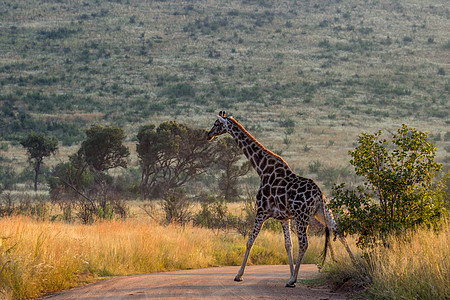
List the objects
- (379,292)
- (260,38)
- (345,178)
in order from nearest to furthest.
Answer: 1. (379,292)
2. (345,178)
3. (260,38)

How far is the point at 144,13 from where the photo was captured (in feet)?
306

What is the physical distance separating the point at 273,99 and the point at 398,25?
123 ft

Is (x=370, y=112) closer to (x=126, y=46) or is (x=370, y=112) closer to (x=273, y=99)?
(x=273, y=99)

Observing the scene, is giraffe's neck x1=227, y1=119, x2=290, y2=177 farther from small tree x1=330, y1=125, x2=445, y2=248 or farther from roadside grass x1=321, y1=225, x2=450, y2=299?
roadside grass x1=321, y1=225, x2=450, y2=299

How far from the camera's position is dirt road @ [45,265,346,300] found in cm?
891

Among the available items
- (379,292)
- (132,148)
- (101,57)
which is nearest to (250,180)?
(132,148)

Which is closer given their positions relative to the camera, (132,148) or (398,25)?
(132,148)

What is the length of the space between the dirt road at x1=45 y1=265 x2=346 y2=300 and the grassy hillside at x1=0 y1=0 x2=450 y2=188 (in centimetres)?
3251

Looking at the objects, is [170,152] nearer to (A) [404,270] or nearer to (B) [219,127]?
(B) [219,127]

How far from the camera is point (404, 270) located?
7.81m

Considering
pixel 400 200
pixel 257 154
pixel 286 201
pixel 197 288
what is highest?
pixel 257 154

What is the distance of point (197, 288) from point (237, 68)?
6843cm

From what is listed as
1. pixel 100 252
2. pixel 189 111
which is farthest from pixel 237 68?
pixel 100 252

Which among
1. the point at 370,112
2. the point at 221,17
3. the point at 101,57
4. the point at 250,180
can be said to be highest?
the point at 221,17
